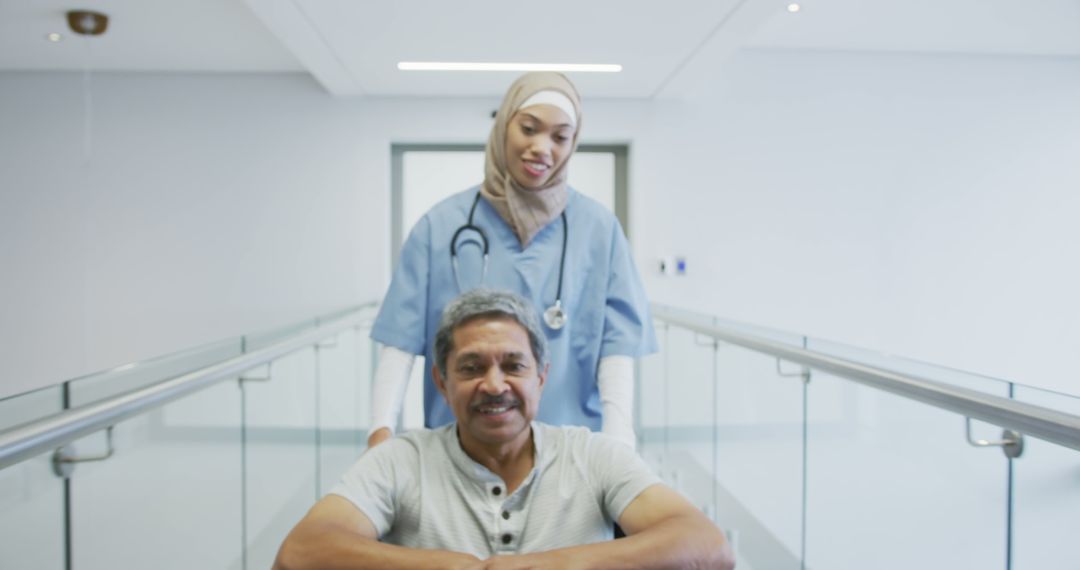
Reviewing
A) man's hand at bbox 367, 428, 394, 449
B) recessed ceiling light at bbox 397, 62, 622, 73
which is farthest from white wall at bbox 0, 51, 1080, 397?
man's hand at bbox 367, 428, 394, 449

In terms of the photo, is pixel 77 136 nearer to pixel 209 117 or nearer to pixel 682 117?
pixel 209 117

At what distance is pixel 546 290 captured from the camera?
5.13 ft

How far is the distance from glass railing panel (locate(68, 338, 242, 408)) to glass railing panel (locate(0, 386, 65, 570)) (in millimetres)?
77

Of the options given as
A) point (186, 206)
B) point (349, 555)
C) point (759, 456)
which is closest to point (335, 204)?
point (186, 206)

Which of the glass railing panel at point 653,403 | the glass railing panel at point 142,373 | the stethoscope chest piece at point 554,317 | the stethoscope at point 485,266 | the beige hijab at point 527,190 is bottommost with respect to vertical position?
the glass railing panel at point 653,403

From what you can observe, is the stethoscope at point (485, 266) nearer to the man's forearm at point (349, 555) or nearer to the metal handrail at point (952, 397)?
the man's forearm at point (349, 555)

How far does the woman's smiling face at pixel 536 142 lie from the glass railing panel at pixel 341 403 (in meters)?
2.02

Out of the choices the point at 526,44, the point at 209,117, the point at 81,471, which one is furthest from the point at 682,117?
the point at 81,471

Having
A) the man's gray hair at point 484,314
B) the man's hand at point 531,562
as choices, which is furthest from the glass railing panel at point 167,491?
the man's hand at point 531,562

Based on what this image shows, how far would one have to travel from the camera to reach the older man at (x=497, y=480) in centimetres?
111

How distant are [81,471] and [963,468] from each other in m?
1.65

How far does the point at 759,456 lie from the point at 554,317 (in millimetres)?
1513

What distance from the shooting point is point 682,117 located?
5082 millimetres

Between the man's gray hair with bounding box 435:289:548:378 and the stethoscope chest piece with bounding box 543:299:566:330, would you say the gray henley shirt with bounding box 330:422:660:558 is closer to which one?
the man's gray hair with bounding box 435:289:548:378
